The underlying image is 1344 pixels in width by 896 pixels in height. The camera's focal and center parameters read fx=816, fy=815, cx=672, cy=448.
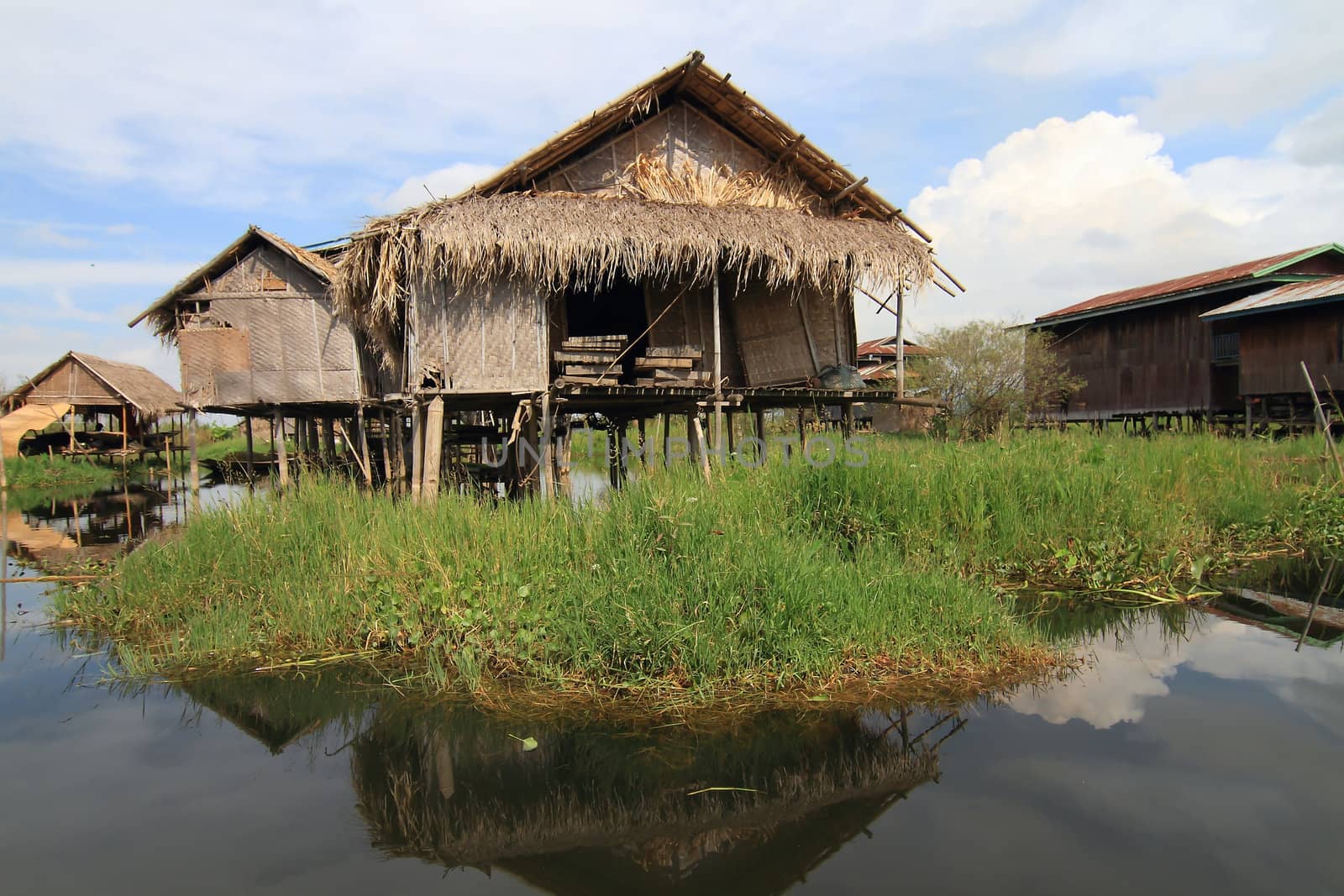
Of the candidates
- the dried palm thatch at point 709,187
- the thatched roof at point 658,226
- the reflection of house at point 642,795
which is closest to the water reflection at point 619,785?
the reflection of house at point 642,795

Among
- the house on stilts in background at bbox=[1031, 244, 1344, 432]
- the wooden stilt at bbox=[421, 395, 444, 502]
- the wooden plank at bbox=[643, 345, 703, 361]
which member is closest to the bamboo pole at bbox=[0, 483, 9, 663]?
the wooden stilt at bbox=[421, 395, 444, 502]

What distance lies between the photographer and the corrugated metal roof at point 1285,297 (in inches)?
562

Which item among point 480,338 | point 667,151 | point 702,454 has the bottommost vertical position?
point 702,454

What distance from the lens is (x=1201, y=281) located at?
58.2 ft

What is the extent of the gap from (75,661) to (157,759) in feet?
7.08

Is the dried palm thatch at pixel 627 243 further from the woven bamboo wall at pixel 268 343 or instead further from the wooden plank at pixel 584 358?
the woven bamboo wall at pixel 268 343

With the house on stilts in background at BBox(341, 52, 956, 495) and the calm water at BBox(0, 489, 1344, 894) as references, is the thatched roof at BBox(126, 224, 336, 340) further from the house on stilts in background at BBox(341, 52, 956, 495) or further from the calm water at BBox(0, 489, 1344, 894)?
the calm water at BBox(0, 489, 1344, 894)

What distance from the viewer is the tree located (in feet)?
68.7

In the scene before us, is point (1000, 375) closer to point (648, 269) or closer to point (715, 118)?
point (715, 118)

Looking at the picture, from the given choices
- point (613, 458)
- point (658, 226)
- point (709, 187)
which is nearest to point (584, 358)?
point (658, 226)

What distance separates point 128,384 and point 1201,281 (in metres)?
28.0

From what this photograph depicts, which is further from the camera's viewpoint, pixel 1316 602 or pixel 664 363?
pixel 664 363

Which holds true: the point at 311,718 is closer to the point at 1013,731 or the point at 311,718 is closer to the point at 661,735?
the point at 661,735

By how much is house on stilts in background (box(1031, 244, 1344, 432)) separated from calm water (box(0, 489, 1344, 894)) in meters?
12.4
